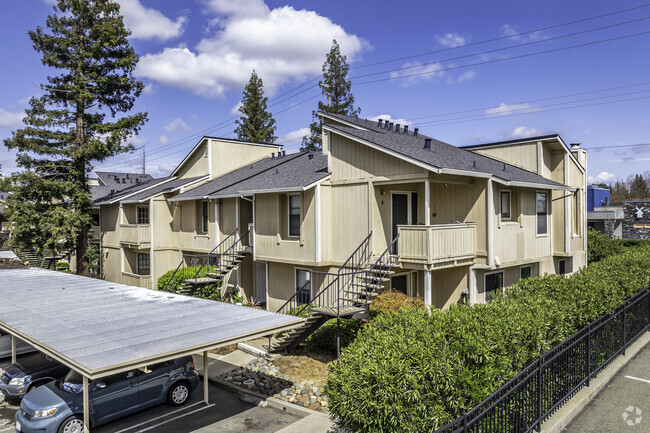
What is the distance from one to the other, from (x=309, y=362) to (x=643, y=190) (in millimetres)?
99052

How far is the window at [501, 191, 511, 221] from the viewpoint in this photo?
1689cm

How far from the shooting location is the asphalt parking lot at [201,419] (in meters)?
9.98

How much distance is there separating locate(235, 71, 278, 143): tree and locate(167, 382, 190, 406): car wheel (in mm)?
39762

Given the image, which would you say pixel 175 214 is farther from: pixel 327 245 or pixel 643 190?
pixel 643 190

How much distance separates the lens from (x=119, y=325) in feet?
33.4

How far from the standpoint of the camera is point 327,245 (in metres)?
17.5

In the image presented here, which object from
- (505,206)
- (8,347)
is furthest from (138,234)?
(505,206)

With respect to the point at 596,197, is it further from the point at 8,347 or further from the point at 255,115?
the point at 8,347

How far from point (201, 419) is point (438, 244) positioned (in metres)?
8.70

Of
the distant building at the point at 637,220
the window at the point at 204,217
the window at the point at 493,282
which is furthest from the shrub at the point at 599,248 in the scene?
the window at the point at 204,217

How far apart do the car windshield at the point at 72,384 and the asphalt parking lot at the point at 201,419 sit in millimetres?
1065

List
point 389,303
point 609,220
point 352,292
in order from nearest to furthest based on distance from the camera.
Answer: point 389,303
point 352,292
point 609,220

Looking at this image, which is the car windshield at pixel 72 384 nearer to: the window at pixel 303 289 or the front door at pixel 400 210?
the window at pixel 303 289

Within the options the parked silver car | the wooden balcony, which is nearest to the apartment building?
the wooden balcony
